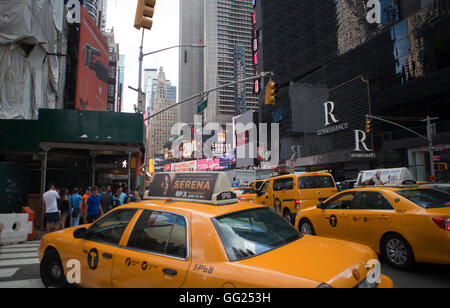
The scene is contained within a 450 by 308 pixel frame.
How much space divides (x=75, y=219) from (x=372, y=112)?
3436cm

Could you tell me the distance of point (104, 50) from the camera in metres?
41.0

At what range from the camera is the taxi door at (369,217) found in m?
5.64

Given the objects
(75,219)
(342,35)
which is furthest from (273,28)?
(75,219)

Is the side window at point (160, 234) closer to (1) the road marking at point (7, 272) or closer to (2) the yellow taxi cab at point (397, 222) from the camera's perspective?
(1) the road marking at point (7, 272)

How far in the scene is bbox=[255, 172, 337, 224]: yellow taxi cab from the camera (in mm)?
11281

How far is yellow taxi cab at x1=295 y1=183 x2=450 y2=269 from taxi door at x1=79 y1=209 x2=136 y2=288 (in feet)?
15.2

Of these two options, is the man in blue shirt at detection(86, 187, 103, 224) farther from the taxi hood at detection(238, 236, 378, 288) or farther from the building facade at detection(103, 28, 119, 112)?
the building facade at detection(103, 28, 119, 112)

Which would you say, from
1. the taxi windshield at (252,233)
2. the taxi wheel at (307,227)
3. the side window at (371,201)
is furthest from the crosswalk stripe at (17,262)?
the side window at (371,201)

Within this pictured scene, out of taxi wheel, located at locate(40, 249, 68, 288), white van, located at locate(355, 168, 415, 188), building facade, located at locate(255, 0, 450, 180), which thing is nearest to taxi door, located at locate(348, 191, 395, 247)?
taxi wheel, located at locate(40, 249, 68, 288)

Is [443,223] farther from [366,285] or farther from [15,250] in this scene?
[15,250]

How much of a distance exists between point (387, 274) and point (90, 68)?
38.5 metres

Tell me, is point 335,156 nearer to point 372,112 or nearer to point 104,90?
point 372,112

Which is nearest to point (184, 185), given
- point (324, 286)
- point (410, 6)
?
point (324, 286)

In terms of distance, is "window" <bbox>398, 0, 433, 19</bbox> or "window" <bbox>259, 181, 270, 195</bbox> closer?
"window" <bbox>259, 181, 270, 195</bbox>
